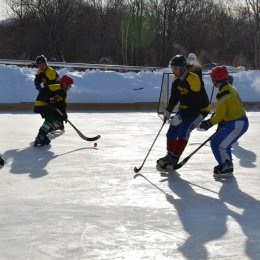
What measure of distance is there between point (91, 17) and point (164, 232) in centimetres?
2898

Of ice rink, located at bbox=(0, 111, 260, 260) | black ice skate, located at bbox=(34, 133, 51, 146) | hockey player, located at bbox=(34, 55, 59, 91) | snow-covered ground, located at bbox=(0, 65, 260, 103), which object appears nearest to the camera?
ice rink, located at bbox=(0, 111, 260, 260)

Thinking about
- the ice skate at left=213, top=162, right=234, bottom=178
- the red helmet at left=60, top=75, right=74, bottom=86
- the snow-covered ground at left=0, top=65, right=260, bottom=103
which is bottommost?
the snow-covered ground at left=0, top=65, right=260, bottom=103

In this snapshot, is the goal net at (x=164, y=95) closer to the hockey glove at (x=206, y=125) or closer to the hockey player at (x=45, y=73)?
the hockey player at (x=45, y=73)

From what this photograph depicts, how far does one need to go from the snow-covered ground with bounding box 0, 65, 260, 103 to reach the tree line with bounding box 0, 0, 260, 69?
10888 mm

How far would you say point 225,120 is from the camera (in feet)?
17.1

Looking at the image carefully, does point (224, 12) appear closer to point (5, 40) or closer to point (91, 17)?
point (91, 17)

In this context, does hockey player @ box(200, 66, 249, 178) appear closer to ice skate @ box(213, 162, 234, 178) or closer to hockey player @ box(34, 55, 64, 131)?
ice skate @ box(213, 162, 234, 178)

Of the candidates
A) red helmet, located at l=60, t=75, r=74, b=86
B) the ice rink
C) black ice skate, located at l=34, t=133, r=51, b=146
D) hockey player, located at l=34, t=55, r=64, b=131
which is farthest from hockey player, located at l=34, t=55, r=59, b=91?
the ice rink

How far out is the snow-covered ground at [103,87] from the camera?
12930 mm

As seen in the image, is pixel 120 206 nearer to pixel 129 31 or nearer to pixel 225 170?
pixel 225 170

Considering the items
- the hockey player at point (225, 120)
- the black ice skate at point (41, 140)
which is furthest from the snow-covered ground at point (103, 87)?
the hockey player at point (225, 120)

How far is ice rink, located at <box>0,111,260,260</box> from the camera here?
10.1 ft

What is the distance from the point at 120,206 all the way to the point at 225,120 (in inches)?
65.6

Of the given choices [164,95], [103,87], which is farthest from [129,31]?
[164,95]
